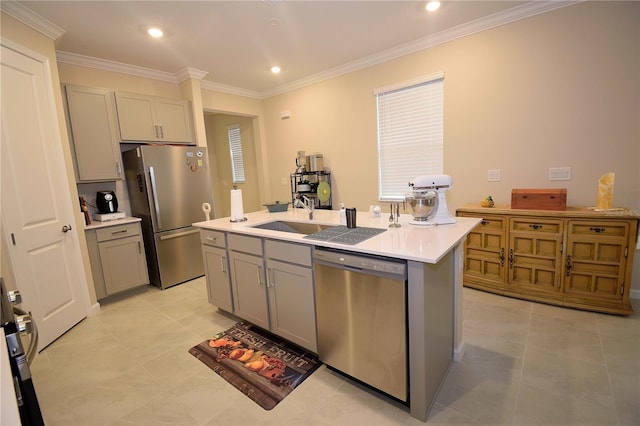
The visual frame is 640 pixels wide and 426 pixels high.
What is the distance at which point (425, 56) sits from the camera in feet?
11.0

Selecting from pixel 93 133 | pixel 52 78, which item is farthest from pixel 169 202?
pixel 52 78

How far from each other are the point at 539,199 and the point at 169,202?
12.8 feet

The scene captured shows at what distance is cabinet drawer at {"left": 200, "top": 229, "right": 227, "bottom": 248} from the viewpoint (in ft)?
8.36

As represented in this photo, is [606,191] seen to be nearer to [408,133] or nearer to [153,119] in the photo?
[408,133]

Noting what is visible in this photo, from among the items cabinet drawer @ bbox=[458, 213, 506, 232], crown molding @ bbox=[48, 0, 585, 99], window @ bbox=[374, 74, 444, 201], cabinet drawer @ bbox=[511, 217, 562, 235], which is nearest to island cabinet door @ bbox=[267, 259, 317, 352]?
cabinet drawer @ bbox=[458, 213, 506, 232]

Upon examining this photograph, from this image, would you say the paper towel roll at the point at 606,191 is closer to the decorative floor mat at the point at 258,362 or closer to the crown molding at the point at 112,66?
the decorative floor mat at the point at 258,362

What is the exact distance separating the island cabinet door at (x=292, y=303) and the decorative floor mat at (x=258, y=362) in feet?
0.43

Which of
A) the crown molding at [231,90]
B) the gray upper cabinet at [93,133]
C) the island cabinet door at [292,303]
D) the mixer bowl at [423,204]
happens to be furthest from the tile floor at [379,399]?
the crown molding at [231,90]

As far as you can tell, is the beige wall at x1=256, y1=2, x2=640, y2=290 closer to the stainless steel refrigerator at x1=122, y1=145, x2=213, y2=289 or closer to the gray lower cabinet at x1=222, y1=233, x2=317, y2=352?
the gray lower cabinet at x1=222, y1=233, x2=317, y2=352

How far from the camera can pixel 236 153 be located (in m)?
5.84

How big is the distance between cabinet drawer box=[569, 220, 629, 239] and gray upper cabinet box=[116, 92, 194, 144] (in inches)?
174

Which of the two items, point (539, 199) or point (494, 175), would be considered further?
point (494, 175)

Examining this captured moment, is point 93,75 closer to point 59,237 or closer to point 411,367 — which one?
point 59,237

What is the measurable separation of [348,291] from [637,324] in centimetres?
239
